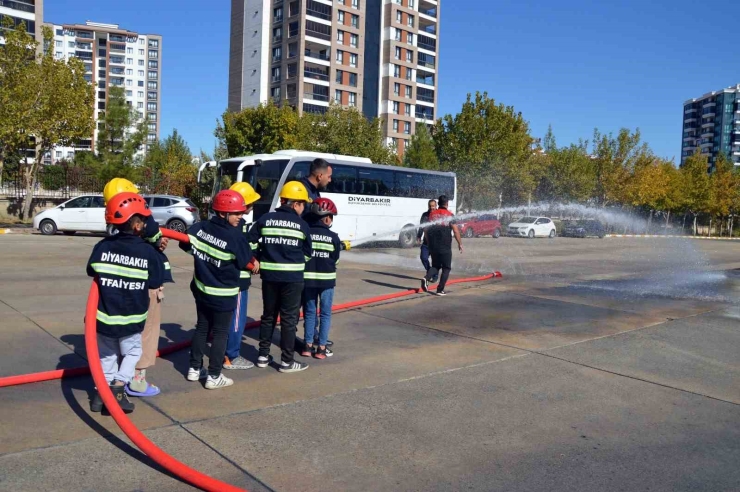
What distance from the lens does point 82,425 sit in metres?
4.58

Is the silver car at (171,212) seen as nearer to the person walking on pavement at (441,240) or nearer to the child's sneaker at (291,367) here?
the person walking on pavement at (441,240)

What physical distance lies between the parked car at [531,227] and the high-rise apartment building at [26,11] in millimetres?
49503

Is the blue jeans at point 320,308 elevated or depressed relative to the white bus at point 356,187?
depressed

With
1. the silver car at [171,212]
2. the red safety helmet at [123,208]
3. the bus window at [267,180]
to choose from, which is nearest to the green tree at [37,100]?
the silver car at [171,212]

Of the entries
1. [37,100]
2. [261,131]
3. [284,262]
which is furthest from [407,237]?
[284,262]

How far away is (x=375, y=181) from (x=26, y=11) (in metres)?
53.2

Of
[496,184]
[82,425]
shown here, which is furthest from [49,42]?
[82,425]

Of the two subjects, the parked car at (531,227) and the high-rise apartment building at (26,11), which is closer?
the parked car at (531,227)

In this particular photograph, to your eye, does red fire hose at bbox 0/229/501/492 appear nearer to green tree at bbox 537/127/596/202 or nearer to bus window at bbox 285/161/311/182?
bus window at bbox 285/161/311/182

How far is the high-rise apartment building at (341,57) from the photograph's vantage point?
6894 cm

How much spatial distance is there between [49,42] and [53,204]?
7801 mm

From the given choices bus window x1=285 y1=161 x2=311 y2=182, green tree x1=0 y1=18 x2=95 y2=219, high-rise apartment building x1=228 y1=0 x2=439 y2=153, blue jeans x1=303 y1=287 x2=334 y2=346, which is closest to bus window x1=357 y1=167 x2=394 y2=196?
bus window x1=285 y1=161 x2=311 y2=182

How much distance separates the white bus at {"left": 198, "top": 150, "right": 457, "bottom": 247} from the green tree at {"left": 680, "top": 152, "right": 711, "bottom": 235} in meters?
43.5

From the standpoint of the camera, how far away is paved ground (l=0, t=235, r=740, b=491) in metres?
3.97
